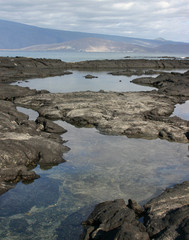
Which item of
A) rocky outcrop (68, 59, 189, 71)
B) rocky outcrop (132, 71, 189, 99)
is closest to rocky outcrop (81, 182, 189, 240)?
rocky outcrop (132, 71, 189, 99)

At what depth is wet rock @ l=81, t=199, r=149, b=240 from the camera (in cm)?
777

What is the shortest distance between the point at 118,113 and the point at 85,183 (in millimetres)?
10933

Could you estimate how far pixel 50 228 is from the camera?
30.8 feet

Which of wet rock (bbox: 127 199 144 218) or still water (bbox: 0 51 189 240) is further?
wet rock (bbox: 127 199 144 218)

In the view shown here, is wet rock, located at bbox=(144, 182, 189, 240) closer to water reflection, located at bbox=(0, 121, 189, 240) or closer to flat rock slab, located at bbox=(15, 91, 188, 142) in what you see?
water reflection, located at bbox=(0, 121, 189, 240)

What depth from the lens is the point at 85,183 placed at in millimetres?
12281

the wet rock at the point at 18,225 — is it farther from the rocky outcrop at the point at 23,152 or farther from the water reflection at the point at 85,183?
the rocky outcrop at the point at 23,152

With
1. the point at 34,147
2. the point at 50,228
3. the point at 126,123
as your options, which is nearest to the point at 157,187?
the point at 50,228

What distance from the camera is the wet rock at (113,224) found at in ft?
25.5

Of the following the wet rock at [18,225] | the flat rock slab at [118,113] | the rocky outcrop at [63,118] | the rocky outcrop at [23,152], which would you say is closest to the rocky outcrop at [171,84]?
the rocky outcrop at [63,118]

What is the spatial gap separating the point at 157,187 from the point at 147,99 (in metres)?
16.6

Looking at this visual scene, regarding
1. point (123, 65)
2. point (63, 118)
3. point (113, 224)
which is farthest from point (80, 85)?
point (123, 65)

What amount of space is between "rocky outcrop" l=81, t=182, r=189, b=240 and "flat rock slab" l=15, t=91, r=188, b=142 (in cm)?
896

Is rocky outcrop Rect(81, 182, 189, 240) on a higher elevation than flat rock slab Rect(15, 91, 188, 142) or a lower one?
lower
